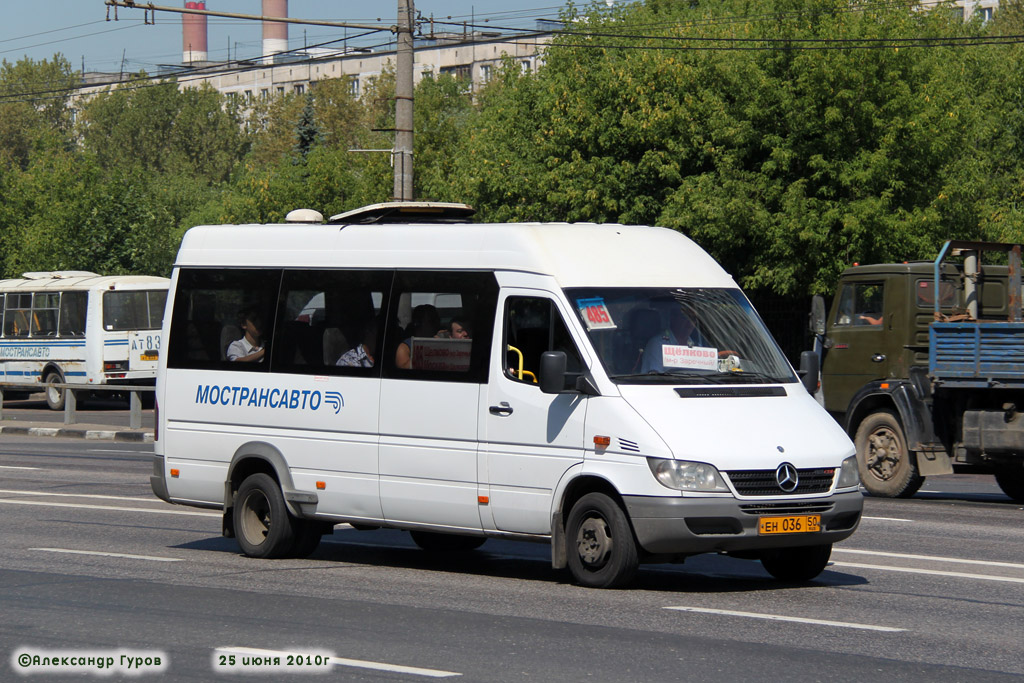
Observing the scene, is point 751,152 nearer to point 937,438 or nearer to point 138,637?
point 937,438

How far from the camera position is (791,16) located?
35.2m

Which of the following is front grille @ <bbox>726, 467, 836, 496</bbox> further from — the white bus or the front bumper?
the white bus

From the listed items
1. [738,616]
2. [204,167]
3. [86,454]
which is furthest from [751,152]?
[204,167]

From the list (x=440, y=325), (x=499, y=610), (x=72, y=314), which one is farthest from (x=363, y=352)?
(x=72, y=314)

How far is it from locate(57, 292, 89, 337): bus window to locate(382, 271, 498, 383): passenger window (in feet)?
96.4

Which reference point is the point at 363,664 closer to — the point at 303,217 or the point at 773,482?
the point at 773,482

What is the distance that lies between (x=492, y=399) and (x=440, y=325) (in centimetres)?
80

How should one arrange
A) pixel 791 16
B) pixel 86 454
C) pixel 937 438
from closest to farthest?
pixel 937 438, pixel 86 454, pixel 791 16

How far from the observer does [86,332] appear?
38.0 meters

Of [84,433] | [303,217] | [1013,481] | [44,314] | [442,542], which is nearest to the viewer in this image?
[442,542]

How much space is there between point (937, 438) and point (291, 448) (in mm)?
7747

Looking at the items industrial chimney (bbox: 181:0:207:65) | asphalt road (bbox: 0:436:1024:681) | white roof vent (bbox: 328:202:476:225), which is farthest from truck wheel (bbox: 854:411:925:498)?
industrial chimney (bbox: 181:0:207:65)

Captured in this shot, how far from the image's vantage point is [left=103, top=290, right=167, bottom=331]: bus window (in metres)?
38.2

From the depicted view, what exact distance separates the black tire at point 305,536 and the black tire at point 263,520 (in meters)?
0.03
